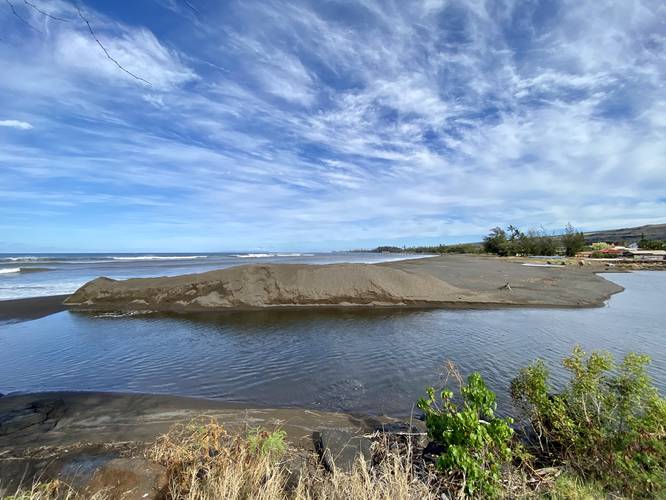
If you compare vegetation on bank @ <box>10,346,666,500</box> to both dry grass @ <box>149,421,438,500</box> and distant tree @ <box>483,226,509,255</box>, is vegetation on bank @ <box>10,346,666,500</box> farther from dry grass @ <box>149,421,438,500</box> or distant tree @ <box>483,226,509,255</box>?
distant tree @ <box>483,226,509,255</box>

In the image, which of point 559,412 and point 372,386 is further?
point 372,386

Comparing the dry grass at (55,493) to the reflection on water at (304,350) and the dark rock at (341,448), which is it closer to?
the dark rock at (341,448)

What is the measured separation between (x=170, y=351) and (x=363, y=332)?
5566mm

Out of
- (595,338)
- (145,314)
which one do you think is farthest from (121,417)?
(595,338)

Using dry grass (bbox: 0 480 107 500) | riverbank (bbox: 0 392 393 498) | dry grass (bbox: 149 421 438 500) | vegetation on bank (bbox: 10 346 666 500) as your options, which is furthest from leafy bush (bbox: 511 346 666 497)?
dry grass (bbox: 0 480 107 500)

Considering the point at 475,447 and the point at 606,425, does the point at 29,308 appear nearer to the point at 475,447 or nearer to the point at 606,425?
the point at 475,447

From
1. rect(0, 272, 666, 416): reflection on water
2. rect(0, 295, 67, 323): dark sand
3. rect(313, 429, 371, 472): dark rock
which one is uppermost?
rect(0, 295, 67, 323): dark sand

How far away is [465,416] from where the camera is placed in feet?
10.8

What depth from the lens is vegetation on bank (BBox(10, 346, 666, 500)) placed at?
10.00 ft

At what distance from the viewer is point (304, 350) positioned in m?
8.91

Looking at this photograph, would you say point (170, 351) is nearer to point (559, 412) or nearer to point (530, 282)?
point (559, 412)

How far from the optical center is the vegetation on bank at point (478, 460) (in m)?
3.05

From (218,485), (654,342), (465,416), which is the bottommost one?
(654,342)

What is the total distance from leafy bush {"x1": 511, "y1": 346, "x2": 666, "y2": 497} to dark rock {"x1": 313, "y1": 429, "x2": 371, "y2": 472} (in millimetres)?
2193
